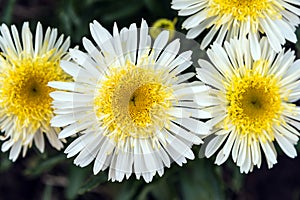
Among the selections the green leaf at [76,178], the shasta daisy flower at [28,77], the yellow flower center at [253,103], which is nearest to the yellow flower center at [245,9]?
the yellow flower center at [253,103]

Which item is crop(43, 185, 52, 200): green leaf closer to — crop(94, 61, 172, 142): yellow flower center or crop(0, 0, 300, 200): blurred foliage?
crop(0, 0, 300, 200): blurred foliage

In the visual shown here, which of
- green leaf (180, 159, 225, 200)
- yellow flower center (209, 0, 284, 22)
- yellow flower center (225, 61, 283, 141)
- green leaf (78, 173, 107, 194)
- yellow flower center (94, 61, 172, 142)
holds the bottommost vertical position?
green leaf (180, 159, 225, 200)

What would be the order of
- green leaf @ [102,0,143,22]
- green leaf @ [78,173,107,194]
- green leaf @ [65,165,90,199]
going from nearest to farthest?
green leaf @ [78,173,107,194]
green leaf @ [102,0,143,22]
green leaf @ [65,165,90,199]

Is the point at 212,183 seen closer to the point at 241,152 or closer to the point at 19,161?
the point at 241,152

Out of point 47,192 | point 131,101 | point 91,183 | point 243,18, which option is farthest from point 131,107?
point 47,192

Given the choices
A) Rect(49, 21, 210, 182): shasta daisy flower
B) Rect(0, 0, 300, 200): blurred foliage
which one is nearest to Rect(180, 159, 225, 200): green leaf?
Rect(0, 0, 300, 200): blurred foliage

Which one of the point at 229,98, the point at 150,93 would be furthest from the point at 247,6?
the point at 150,93

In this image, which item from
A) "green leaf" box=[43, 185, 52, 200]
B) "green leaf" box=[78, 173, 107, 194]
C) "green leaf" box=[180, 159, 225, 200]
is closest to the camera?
"green leaf" box=[78, 173, 107, 194]
